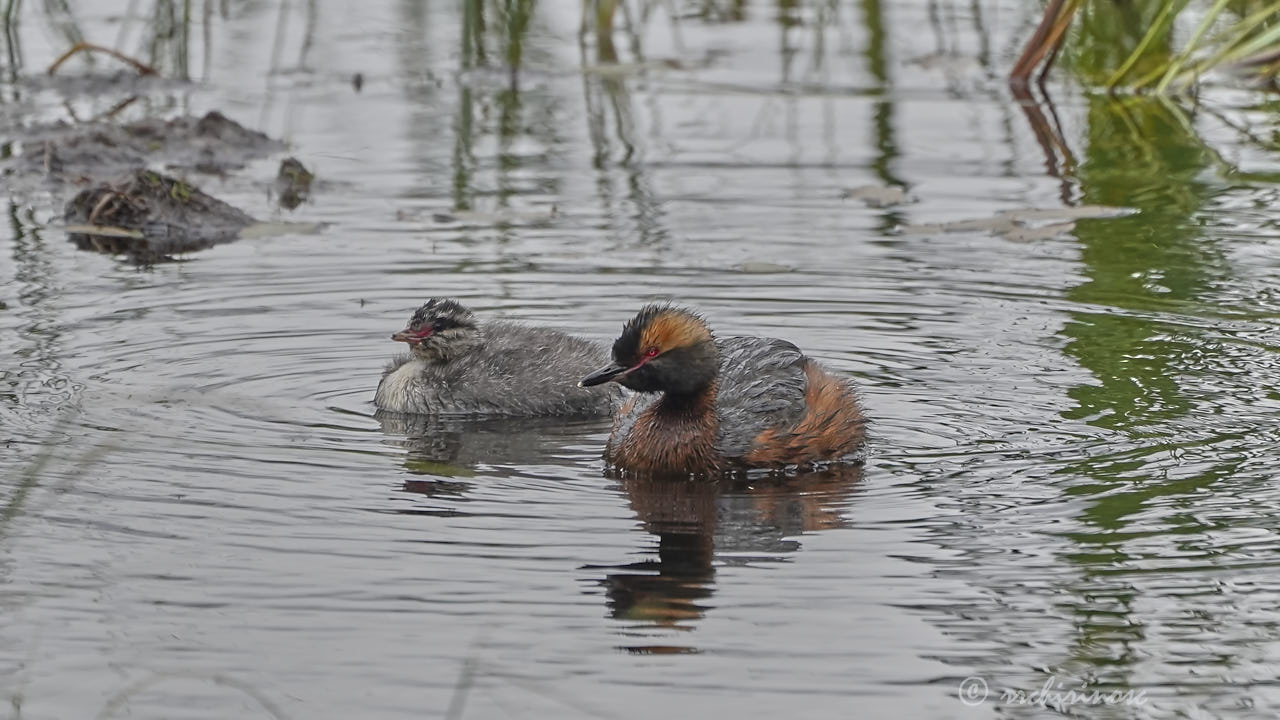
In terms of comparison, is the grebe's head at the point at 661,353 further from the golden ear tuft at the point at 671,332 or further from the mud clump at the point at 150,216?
the mud clump at the point at 150,216

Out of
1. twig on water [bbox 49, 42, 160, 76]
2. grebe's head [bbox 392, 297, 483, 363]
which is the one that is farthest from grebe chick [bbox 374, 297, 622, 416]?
twig on water [bbox 49, 42, 160, 76]

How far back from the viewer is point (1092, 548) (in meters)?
6.16

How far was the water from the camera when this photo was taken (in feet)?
17.2

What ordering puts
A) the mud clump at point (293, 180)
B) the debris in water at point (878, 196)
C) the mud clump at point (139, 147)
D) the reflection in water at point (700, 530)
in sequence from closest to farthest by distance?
the reflection in water at point (700, 530), the debris in water at point (878, 196), the mud clump at point (293, 180), the mud clump at point (139, 147)

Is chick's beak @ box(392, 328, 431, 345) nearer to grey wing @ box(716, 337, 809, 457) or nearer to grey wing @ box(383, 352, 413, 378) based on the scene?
grey wing @ box(383, 352, 413, 378)

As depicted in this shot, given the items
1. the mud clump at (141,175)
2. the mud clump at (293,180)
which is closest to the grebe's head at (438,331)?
the mud clump at (141,175)

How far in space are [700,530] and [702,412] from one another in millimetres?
1059

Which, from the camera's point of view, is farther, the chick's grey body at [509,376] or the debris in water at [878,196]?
the debris in water at [878,196]

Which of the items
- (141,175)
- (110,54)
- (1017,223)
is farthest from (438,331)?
(110,54)

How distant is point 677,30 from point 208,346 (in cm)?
964

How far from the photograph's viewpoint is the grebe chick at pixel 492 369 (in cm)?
880

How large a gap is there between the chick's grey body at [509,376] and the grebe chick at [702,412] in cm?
98

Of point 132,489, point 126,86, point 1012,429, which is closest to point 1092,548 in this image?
point 1012,429

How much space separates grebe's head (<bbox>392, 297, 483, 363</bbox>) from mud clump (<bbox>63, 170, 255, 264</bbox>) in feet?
9.66
